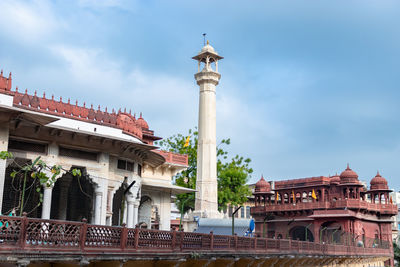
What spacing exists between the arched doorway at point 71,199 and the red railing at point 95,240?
6.81 metres

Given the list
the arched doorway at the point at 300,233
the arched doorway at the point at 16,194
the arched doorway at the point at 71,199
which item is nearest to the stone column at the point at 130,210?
the arched doorway at the point at 71,199

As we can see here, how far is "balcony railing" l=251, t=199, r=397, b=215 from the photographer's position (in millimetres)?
45844

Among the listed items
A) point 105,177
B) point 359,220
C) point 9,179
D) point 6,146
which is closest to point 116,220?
point 105,177

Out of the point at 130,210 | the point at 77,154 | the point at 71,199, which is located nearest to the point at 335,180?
the point at 130,210


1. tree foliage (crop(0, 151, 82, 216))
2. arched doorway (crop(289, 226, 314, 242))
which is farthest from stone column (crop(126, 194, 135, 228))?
arched doorway (crop(289, 226, 314, 242))

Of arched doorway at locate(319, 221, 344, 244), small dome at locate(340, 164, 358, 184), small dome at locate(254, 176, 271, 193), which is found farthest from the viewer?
small dome at locate(254, 176, 271, 193)

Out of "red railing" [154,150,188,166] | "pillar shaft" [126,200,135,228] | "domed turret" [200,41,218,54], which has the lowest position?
"pillar shaft" [126,200,135,228]

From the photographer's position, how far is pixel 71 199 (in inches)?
922

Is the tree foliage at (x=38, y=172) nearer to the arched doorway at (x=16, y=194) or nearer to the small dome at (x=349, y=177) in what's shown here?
the arched doorway at (x=16, y=194)

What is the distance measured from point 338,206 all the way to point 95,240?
3786 centimetres

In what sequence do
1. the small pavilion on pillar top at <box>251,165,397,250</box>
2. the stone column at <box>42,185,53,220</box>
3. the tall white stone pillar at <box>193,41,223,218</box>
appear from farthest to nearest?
the small pavilion on pillar top at <box>251,165,397,250</box> → the tall white stone pillar at <box>193,41,223,218</box> → the stone column at <box>42,185,53,220</box>

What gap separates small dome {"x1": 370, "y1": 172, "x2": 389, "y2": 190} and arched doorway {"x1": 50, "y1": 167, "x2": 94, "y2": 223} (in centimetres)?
3993

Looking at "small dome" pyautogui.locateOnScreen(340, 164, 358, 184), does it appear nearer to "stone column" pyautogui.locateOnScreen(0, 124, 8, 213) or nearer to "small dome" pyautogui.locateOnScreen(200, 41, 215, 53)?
"small dome" pyautogui.locateOnScreen(200, 41, 215, 53)

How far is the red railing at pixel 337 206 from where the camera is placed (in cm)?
4584
